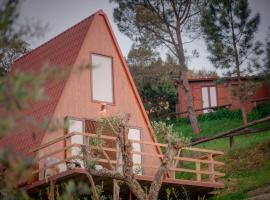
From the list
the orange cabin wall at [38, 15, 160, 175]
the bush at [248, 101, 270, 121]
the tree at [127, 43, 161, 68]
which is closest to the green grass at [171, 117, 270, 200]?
the orange cabin wall at [38, 15, 160, 175]

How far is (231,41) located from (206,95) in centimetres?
1162

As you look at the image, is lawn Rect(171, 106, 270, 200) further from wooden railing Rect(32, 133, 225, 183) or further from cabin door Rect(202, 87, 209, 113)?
cabin door Rect(202, 87, 209, 113)

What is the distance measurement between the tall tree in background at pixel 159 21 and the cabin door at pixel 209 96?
5860 mm

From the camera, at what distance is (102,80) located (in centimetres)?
2047

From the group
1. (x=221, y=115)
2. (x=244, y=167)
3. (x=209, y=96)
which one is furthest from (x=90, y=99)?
(x=209, y=96)

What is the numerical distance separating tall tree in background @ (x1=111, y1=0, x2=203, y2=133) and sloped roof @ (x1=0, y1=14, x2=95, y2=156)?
1211 centimetres

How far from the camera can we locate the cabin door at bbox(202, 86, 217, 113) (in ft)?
133

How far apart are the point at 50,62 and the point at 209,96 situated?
21559 millimetres

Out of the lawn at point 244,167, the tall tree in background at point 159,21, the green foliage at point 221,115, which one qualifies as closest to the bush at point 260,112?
the green foliage at point 221,115

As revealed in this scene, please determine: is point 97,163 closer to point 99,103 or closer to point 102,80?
point 99,103

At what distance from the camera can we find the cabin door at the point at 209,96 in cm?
4069

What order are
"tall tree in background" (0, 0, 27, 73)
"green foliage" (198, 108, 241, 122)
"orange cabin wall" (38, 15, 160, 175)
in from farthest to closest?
"green foliage" (198, 108, 241, 122)
"orange cabin wall" (38, 15, 160, 175)
"tall tree in background" (0, 0, 27, 73)

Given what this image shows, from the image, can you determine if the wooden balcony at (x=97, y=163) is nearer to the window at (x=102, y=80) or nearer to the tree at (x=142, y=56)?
the window at (x=102, y=80)

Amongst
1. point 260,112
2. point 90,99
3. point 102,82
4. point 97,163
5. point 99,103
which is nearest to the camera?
point 97,163
